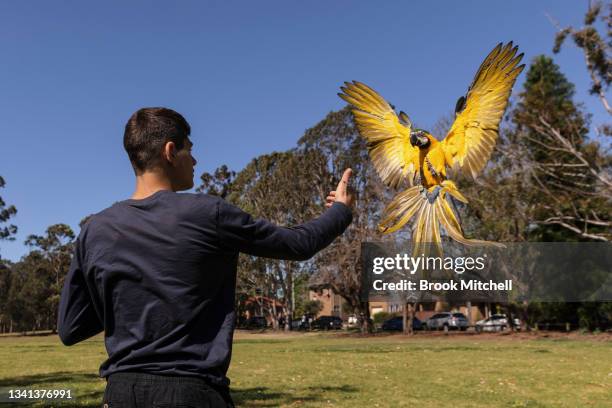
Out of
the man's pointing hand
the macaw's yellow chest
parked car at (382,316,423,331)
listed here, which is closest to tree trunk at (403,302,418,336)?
parked car at (382,316,423,331)

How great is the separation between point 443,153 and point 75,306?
3497 millimetres

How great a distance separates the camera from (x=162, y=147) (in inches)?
67.4

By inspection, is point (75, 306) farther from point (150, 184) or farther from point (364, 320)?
point (364, 320)

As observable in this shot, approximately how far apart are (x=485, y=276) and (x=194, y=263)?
24958mm

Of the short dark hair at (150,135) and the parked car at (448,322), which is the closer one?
the short dark hair at (150,135)

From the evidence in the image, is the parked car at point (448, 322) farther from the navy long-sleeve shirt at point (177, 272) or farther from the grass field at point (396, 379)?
the navy long-sleeve shirt at point (177, 272)

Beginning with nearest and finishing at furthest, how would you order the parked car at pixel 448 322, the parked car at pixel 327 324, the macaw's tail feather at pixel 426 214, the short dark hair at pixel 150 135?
the short dark hair at pixel 150 135 → the macaw's tail feather at pixel 426 214 → the parked car at pixel 448 322 → the parked car at pixel 327 324

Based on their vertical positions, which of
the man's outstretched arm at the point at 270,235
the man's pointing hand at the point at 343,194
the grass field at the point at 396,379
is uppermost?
the man's pointing hand at the point at 343,194

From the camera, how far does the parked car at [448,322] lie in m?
39.3

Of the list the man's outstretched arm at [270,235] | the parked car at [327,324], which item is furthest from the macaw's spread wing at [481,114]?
the parked car at [327,324]

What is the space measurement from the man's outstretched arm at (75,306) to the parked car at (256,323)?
5208cm

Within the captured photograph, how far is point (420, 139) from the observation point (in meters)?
4.82

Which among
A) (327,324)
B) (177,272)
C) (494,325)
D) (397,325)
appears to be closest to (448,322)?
(494,325)

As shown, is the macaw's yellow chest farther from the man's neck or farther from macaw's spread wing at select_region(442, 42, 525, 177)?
the man's neck
